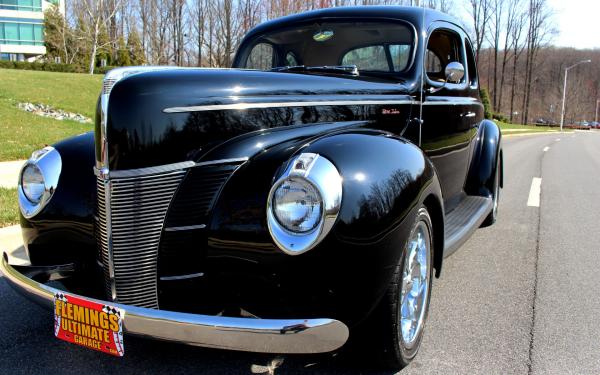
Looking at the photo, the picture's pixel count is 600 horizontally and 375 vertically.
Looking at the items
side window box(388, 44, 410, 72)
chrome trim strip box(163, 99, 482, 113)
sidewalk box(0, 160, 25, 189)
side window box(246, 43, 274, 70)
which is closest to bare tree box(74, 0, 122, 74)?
sidewalk box(0, 160, 25, 189)

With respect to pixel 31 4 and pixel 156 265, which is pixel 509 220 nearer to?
pixel 156 265

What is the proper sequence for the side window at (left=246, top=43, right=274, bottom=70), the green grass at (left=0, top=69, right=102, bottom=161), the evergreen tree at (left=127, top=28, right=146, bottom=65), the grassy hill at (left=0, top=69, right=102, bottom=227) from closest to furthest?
the side window at (left=246, top=43, right=274, bottom=70) < the grassy hill at (left=0, top=69, right=102, bottom=227) < the green grass at (left=0, top=69, right=102, bottom=161) < the evergreen tree at (left=127, top=28, right=146, bottom=65)

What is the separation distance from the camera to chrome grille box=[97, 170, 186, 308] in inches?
85.6

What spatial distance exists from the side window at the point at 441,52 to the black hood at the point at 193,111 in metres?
1.52

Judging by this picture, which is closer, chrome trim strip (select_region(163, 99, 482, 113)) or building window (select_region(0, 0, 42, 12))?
chrome trim strip (select_region(163, 99, 482, 113))

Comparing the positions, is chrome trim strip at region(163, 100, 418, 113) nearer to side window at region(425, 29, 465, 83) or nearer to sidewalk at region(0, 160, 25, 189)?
side window at region(425, 29, 465, 83)

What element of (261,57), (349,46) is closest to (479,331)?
(349,46)

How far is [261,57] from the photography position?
14.5 feet

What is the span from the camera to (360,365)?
2.47 metres

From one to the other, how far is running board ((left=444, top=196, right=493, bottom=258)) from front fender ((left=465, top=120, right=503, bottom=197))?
0.46ft

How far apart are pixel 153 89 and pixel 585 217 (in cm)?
573

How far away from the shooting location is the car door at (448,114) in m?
3.78

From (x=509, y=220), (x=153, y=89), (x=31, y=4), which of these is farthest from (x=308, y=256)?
(x=31, y=4)

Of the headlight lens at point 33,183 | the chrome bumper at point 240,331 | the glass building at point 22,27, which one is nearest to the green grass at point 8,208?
the headlight lens at point 33,183
